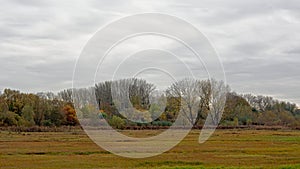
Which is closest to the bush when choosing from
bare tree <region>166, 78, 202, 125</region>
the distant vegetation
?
the distant vegetation

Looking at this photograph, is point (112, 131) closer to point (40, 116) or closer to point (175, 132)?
point (175, 132)

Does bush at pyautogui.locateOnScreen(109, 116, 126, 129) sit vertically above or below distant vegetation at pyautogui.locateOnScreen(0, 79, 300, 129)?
below

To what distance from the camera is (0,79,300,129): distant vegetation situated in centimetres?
5869

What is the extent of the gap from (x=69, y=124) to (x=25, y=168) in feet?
261

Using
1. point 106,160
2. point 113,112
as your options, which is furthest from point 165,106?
point 106,160

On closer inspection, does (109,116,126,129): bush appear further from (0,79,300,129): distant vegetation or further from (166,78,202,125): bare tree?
(166,78,202,125): bare tree

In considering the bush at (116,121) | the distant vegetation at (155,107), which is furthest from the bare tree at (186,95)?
Result: the bush at (116,121)

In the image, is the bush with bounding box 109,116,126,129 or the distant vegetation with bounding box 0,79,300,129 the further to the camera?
the bush with bounding box 109,116,126,129

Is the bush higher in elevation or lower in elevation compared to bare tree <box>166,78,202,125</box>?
lower

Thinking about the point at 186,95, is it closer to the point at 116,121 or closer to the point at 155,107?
the point at 155,107

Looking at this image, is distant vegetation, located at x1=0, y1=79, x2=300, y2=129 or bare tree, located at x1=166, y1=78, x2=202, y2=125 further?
bare tree, located at x1=166, y1=78, x2=202, y2=125

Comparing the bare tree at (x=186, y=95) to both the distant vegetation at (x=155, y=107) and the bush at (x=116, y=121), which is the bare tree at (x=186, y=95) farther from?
the bush at (x=116, y=121)

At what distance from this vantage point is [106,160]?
120ft

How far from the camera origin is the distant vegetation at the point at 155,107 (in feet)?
193
